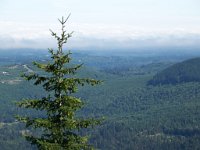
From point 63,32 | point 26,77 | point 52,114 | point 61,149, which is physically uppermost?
point 63,32

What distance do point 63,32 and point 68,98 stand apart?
4.96m

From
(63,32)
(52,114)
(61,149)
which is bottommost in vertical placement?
(61,149)

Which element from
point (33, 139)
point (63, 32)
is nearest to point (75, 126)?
point (33, 139)

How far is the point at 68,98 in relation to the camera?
3744 cm

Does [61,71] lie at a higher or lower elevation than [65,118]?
higher

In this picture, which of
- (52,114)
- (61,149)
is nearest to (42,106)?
(52,114)

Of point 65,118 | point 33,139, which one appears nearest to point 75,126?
point 65,118

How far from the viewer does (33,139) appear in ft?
124

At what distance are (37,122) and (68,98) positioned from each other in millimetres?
2870

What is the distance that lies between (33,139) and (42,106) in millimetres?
2552

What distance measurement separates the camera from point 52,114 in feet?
125

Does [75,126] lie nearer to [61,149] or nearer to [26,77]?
[61,149]

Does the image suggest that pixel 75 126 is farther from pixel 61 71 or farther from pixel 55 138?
pixel 61 71

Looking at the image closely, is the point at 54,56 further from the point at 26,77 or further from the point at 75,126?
the point at 75,126
